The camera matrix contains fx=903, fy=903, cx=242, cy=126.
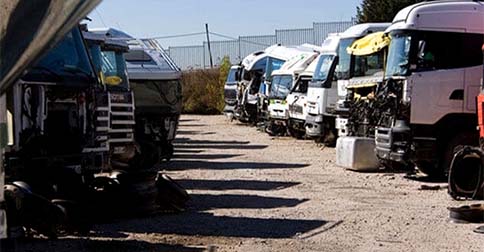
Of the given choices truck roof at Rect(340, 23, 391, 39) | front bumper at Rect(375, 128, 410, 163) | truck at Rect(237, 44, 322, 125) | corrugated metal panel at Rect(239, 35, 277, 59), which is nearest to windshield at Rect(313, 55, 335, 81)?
truck roof at Rect(340, 23, 391, 39)

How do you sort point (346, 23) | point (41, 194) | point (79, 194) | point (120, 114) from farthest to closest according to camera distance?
point (346, 23) < point (120, 114) < point (79, 194) < point (41, 194)

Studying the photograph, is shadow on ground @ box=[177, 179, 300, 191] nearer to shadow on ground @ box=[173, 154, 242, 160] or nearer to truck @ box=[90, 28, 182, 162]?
truck @ box=[90, 28, 182, 162]

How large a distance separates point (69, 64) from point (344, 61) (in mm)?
11315

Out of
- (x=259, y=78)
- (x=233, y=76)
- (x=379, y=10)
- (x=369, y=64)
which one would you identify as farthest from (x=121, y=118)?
(x=379, y=10)

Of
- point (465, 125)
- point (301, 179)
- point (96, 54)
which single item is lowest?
point (301, 179)

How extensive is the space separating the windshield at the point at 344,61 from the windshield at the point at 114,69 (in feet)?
22.5

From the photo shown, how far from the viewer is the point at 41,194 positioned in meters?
9.33

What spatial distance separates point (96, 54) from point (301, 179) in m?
4.37

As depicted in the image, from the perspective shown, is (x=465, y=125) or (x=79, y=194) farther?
(x=465, y=125)

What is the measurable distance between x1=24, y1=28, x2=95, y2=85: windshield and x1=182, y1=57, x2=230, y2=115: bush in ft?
118

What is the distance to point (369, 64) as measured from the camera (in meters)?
19.9

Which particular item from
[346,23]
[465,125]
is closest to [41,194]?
[465,125]

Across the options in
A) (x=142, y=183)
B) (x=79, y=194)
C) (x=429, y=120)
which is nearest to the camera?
(x=79, y=194)

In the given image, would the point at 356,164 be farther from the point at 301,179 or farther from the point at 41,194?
the point at 41,194
